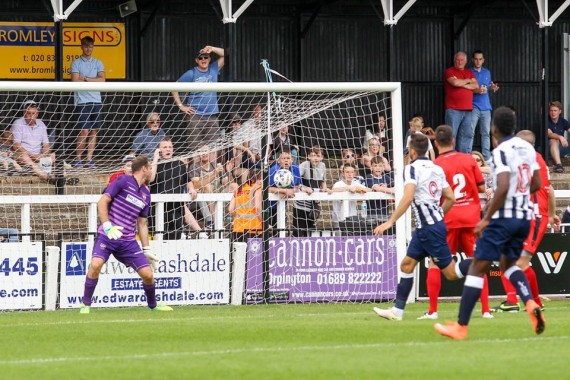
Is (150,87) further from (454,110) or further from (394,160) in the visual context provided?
(454,110)

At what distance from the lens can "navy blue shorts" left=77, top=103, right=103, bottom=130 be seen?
19816mm

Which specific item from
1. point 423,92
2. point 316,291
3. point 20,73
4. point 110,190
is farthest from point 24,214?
point 423,92

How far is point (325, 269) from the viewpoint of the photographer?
18.1 m

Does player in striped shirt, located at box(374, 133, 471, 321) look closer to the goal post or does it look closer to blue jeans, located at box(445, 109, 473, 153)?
the goal post

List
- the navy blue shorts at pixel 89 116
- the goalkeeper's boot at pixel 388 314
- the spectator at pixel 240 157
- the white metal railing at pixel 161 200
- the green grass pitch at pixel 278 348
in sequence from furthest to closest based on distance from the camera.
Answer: the navy blue shorts at pixel 89 116
the spectator at pixel 240 157
the white metal railing at pixel 161 200
the goalkeeper's boot at pixel 388 314
the green grass pitch at pixel 278 348

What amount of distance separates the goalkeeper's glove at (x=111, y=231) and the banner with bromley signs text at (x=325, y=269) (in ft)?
9.48

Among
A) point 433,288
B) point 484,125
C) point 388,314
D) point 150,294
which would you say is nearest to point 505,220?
point 388,314

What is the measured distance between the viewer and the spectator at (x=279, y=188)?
18141 mm

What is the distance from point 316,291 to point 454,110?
8.05 m

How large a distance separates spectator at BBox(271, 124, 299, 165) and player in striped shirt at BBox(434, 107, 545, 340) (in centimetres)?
760

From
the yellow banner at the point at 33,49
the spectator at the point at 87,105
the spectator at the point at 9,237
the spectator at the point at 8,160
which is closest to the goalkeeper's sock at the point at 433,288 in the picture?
A: the spectator at the point at 9,237

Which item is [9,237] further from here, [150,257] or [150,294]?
[150,294]

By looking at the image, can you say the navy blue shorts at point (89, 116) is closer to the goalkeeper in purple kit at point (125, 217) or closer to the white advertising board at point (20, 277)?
the white advertising board at point (20, 277)

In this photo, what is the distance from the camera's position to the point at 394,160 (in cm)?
1767
